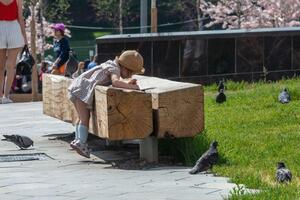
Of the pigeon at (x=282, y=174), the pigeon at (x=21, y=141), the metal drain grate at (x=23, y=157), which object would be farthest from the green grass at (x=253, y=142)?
the pigeon at (x=21, y=141)

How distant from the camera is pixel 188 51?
16953 mm

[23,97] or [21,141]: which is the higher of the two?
[21,141]

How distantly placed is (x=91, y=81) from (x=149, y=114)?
839 millimetres

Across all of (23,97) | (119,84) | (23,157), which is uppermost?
(119,84)

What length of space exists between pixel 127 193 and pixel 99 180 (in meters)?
0.78

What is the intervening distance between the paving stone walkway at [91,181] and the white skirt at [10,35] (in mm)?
1194

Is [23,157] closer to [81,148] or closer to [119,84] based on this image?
[81,148]

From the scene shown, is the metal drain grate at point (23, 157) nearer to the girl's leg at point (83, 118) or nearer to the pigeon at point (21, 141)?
the pigeon at point (21, 141)

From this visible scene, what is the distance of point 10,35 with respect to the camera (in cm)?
1073

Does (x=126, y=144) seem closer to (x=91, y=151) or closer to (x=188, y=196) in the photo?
(x=91, y=151)

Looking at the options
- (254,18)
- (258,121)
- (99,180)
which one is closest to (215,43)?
(258,121)

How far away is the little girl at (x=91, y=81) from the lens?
9.43 m

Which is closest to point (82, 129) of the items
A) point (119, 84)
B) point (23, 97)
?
point (119, 84)

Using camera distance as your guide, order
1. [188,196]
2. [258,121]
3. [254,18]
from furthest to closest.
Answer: [254,18] < [258,121] < [188,196]
